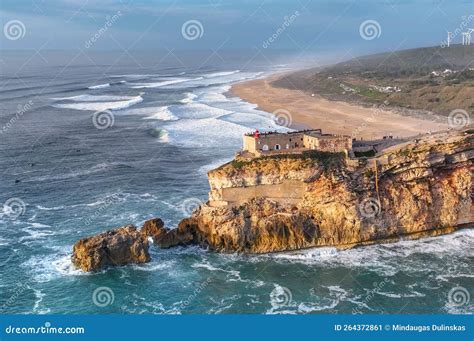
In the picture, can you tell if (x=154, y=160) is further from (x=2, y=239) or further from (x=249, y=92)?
(x=249, y=92)

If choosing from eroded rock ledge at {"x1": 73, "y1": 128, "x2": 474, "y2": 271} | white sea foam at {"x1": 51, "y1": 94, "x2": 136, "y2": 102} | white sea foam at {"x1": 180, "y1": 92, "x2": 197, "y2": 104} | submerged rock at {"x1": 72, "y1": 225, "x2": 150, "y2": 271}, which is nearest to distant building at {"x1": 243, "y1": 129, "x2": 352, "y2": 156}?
eroded rock ledge at {"x1": 73, "y1": 128, "x2": 474, "y2": 271}

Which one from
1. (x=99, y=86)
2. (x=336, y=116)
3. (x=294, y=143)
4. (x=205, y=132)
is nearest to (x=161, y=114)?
(x=205, y=132)

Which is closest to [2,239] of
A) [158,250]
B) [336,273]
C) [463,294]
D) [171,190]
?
[158,250]

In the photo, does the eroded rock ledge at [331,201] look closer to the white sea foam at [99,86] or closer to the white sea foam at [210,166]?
the white sea foam at [210,166]

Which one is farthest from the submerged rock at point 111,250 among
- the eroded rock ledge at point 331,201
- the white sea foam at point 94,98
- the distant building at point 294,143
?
the white sea foam at point 94,98

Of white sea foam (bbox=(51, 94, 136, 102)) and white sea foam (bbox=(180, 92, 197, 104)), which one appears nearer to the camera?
white sea foam (bbox=(180, 92, 197, 104))

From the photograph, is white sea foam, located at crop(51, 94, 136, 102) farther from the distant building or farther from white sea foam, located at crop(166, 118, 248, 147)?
the distant building
